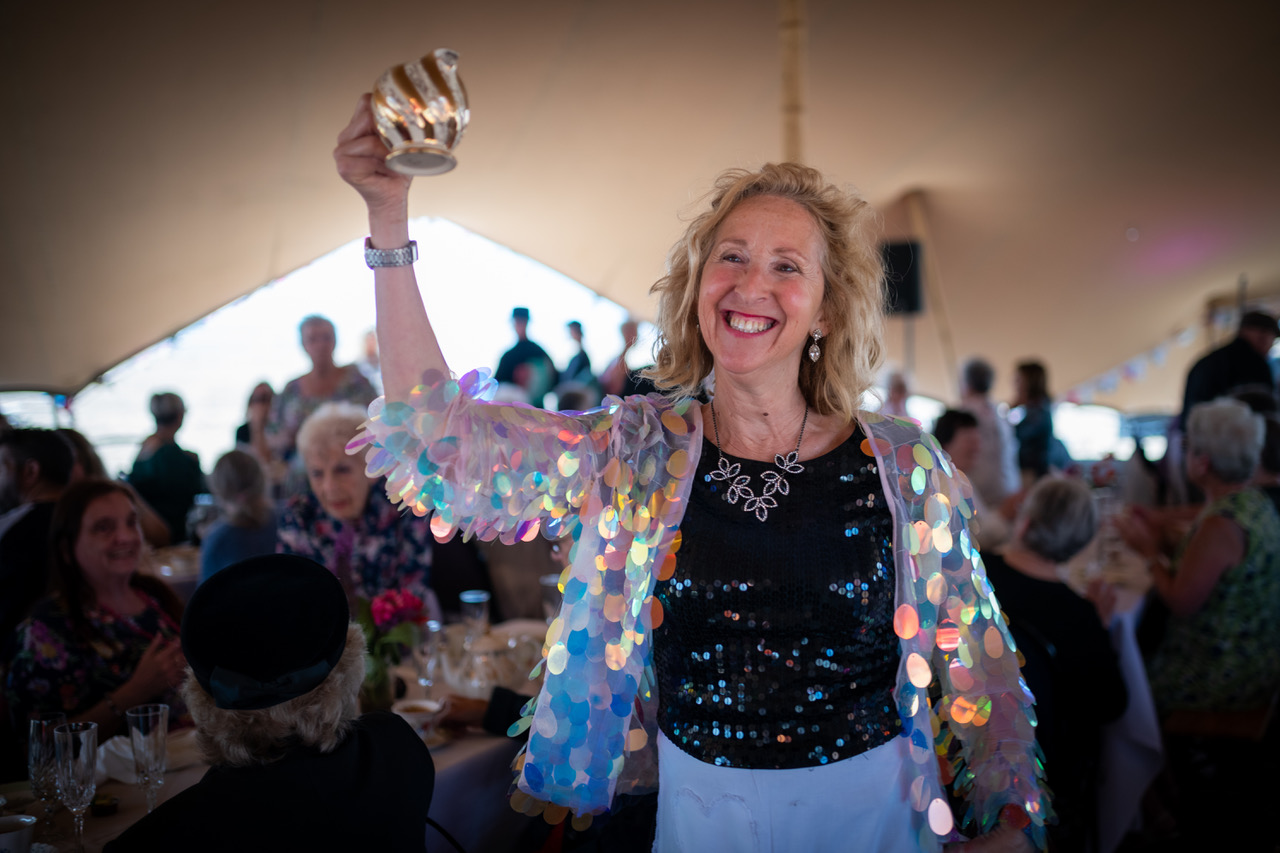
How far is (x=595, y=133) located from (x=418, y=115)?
6.31 m

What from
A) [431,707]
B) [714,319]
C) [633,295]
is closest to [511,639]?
[431,707]

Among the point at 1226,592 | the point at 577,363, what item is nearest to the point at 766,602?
the point at 1226,592

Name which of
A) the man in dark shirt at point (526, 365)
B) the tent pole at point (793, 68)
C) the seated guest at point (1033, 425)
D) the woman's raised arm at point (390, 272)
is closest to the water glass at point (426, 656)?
the woman's raised arm at point (390, 272)

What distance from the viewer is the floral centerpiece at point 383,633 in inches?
74.2

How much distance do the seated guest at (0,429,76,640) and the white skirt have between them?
5.72ft

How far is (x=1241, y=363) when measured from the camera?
16.3ft

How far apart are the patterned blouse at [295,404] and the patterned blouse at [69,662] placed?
2095 mm

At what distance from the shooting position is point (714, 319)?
→ 54.4 inches

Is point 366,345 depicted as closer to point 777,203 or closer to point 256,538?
point 256,538

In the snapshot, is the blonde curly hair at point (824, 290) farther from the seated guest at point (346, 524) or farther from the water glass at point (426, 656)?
the seated guest at point (346, 524)

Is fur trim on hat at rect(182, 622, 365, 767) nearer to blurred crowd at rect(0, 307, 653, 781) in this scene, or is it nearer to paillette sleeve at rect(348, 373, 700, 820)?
paillette sleeve at rect(348, 373, 700, 820)

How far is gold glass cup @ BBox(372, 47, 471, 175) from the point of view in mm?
992

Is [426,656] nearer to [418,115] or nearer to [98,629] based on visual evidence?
[98,629]

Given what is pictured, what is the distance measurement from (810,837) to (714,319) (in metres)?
0.82
